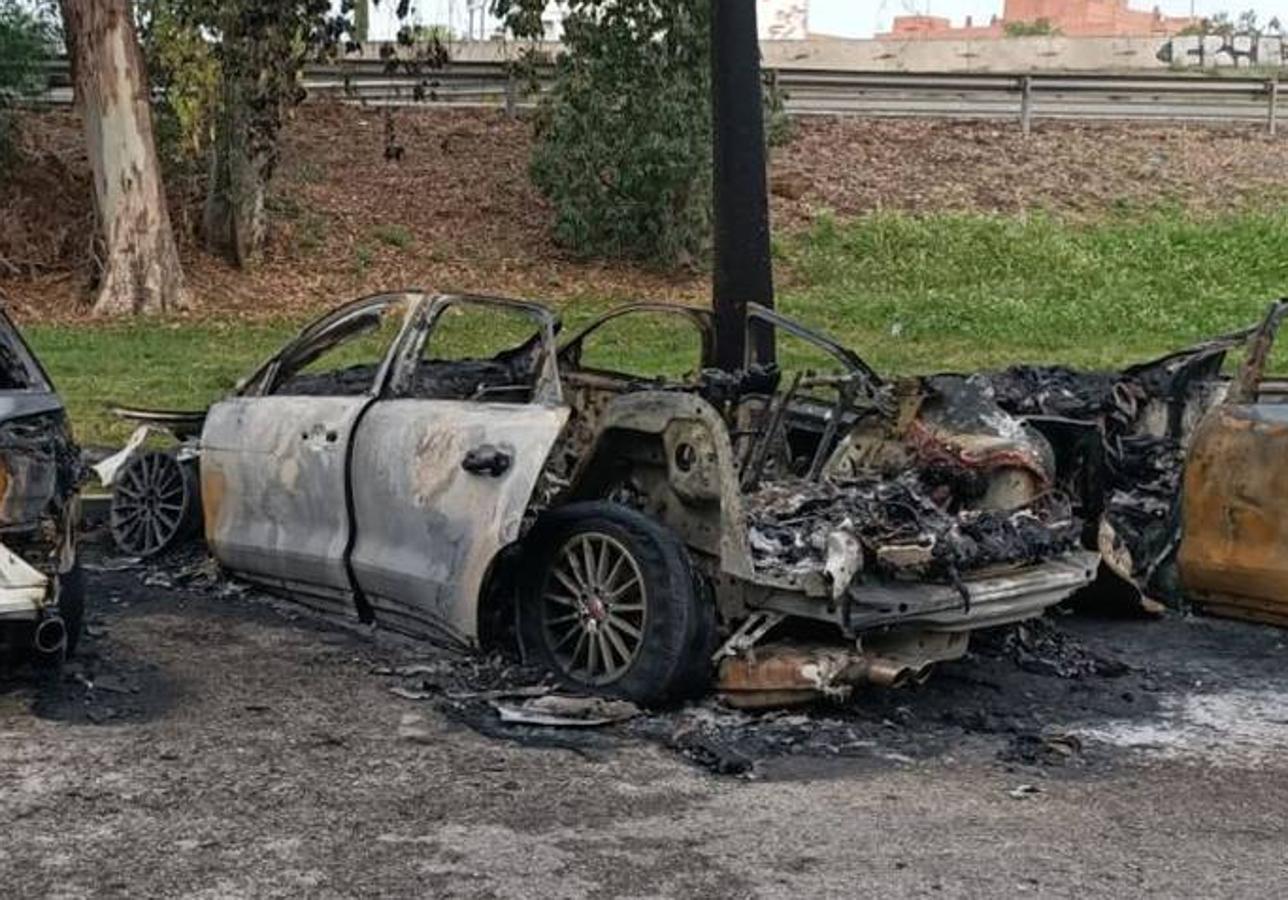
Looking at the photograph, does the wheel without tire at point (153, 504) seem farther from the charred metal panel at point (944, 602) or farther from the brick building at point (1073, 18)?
the brick building at point (1073, 18)

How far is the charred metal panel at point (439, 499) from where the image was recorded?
650 cm

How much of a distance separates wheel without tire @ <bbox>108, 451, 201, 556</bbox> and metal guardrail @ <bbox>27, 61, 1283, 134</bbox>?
14851mm

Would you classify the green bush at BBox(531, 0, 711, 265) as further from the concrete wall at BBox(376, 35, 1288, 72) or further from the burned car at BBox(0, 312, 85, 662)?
the concrete wall at BBox(376, 35, 1288, 72)

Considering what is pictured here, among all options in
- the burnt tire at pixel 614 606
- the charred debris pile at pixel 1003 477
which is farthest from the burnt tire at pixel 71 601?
the charred debris pile at pixel 1003 477

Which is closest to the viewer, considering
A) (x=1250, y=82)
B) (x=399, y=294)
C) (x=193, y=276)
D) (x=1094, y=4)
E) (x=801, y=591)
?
(x=801, y=591)

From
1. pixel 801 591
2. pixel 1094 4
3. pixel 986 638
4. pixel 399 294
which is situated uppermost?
pixel 1094 4

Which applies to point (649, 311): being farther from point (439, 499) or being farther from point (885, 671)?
point (885, 671)

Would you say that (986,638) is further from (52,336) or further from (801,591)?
(52,336)

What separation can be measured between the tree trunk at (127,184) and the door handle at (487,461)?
37.1ft

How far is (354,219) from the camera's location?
1980 cm

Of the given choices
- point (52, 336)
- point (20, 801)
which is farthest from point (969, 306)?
point (20, 801)

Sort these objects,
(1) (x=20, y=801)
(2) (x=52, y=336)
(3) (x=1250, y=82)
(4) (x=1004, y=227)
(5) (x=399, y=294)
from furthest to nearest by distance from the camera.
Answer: (3) (x=1250, y=82), (4) (x=1004, y=227), (2) (x=52, y=336), (5) (x=399, y=294), (1) (x=20, y=801)

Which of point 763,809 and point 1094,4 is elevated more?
point 1094,4

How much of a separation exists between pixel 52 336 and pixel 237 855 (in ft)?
39.4
